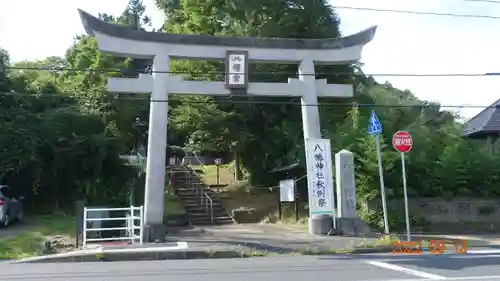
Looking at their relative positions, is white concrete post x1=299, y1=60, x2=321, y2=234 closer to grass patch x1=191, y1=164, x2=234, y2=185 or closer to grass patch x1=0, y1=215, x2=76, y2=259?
grass patch x1=0, y1=215, x2=76, y2=259

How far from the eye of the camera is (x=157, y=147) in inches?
629

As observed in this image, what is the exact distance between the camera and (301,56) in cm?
1767

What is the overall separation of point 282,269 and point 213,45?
9.15 meters

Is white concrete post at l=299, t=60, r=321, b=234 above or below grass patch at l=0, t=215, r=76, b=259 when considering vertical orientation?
above

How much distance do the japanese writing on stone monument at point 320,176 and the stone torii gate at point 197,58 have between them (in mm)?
324

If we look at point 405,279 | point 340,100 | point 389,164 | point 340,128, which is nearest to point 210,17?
point 340,100

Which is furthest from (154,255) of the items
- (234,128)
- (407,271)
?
(234,128)

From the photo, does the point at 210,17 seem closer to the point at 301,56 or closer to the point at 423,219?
the point at 301,56

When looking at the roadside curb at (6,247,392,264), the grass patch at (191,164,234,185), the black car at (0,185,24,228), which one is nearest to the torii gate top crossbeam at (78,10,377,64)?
the black car at (0,185,24,228)

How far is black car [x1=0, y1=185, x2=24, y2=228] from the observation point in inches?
686

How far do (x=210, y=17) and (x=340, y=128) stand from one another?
9.37 metres

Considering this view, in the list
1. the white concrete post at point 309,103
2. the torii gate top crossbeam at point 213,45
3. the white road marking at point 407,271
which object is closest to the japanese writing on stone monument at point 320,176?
the white concrete post at point 309,103

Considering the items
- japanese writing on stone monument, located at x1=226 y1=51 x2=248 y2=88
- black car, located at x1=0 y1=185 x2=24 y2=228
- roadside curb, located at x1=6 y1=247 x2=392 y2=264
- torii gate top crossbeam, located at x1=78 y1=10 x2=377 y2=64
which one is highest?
torii gate top crossbeam, located at x1=78 y1=10 x2=377 y2=64
